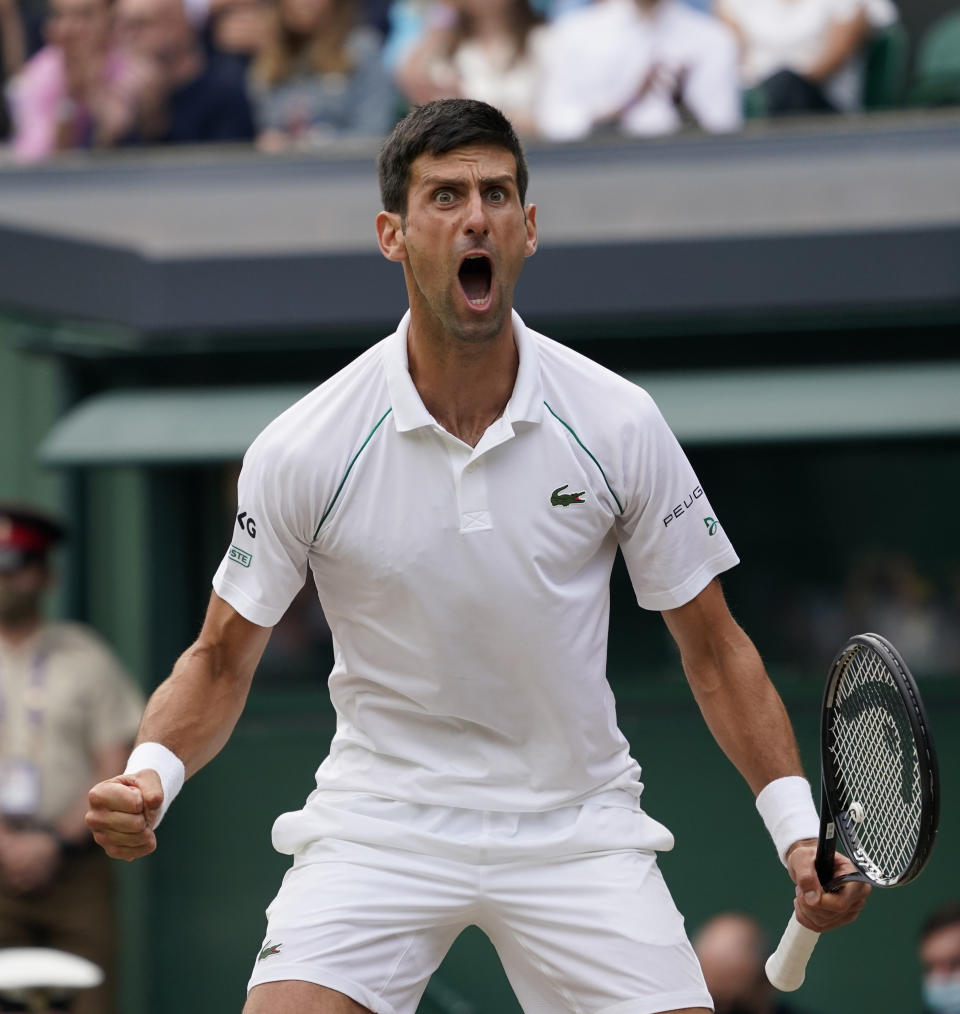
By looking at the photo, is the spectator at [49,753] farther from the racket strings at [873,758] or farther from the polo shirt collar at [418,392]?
the racket strings at [873,758]

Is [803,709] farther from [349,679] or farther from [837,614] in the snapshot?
[349,679]

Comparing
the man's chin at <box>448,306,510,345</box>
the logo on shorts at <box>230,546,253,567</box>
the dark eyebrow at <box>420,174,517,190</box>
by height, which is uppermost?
the dark eyebrow at <box>420,174,517,190</box>

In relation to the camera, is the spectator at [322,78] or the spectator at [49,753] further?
the spectator at [322,78]

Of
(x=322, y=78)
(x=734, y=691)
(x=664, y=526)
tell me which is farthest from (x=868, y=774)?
(x=322, y=78)

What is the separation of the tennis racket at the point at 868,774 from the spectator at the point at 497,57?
13.4 feet

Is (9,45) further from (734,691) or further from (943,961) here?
(734,691)

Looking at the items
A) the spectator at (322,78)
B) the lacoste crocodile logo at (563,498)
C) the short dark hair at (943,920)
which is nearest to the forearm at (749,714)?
the lacoste crocodile logo at (563,498)

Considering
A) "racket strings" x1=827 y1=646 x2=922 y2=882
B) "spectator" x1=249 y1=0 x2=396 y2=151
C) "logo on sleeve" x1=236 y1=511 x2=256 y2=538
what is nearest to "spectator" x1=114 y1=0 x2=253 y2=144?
"spectator" x1=249 y1=0 x2=396 y2=151

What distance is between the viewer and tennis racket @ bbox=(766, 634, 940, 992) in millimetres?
3064

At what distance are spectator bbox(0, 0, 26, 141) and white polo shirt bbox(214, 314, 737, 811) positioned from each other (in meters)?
5.35

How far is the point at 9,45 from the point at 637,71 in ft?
9.67

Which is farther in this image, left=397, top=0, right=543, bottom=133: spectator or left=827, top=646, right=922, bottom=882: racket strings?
left=397, top=0, right=543, bottom=133: spectator

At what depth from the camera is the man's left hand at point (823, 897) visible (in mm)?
3131

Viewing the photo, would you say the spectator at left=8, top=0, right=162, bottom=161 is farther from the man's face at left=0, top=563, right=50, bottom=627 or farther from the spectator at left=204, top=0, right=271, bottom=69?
the man's face at left=0, top=563, right=50, bottom=627
